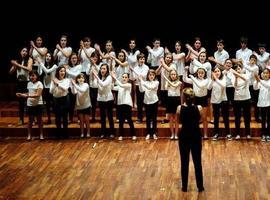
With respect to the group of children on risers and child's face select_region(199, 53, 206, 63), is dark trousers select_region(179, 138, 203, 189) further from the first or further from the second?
child's face select_region(199, 53, 206, 63)

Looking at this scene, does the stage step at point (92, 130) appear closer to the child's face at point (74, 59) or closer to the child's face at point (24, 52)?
the child's face at point (74, 59)

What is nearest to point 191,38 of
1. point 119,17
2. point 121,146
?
point 119,17

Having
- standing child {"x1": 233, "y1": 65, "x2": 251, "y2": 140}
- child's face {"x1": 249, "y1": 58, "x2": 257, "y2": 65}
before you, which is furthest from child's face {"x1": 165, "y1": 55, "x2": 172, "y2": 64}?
child's face {"x1": 249, "y1": 58, "x2": 257, "y2": 65}

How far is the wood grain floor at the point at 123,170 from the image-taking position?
261 inches

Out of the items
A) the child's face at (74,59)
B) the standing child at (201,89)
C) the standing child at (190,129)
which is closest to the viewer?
the standing child at (190,129)

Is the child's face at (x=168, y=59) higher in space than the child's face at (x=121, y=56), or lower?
lower

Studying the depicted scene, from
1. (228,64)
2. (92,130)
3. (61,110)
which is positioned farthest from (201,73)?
(61,110)

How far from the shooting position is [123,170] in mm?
7555

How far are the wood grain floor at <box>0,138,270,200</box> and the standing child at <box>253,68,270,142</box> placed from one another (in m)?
Result: 0.24

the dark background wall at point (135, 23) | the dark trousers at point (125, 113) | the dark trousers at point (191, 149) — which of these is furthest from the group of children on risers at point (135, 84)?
the dark trousers at point (191, 149)

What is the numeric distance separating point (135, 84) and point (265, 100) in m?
2.31

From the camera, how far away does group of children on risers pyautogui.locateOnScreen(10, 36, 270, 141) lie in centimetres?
896

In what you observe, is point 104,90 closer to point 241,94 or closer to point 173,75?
point 173,75

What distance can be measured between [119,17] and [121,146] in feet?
11.0
